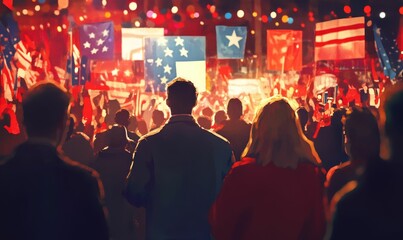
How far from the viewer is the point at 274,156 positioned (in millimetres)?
3975

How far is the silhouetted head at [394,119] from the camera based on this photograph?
3084 millimetres

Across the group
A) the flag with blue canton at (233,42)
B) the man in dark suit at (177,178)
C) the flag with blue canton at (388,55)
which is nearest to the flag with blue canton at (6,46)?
the flag with blue canton at (233,42)

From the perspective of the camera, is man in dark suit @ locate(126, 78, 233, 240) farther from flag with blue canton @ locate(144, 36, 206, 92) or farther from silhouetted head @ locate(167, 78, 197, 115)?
flag with blue canton @ locate(144, 36, 206, 92)

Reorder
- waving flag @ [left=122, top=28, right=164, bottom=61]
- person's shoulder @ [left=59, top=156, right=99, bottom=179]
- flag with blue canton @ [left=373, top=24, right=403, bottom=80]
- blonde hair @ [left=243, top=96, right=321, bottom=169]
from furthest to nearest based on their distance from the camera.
Result: 1. flag with blue canton @ [left=373, top=24, right=403, bottom=80]
2. waving flag @ [left=122, top=28, right=164, bottom=61]
3. blonde hair @ [left=243, top=96, right=321, bottom=169]
4. person's shoulder @ [left=59, top=156, right=99, bottom=179]

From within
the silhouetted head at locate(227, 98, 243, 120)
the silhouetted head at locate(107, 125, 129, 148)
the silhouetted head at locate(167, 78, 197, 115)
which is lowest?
the silhouetted head at locate(107, 125, 129, 148)

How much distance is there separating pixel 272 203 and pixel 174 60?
43.3 feet

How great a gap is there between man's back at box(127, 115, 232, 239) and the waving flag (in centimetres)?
1330

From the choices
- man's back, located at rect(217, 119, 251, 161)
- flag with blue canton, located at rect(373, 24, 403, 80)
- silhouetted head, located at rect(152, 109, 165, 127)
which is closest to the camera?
man's back, located at rect(217, 119, 251, 161)

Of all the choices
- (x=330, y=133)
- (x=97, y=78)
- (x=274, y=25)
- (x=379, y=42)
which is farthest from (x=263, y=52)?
(x=330, y=133)

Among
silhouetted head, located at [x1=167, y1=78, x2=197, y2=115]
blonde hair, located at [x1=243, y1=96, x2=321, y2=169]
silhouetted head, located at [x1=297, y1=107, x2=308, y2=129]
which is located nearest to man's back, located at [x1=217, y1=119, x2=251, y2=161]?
silhouetted head, located at [x1=297, y1=107, x2=308, y2=129]

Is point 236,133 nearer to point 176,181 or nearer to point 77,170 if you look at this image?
point 176,181

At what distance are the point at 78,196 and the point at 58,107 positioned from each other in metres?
0.41

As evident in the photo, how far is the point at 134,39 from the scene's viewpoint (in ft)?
58.9

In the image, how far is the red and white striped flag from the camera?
1962 cm
